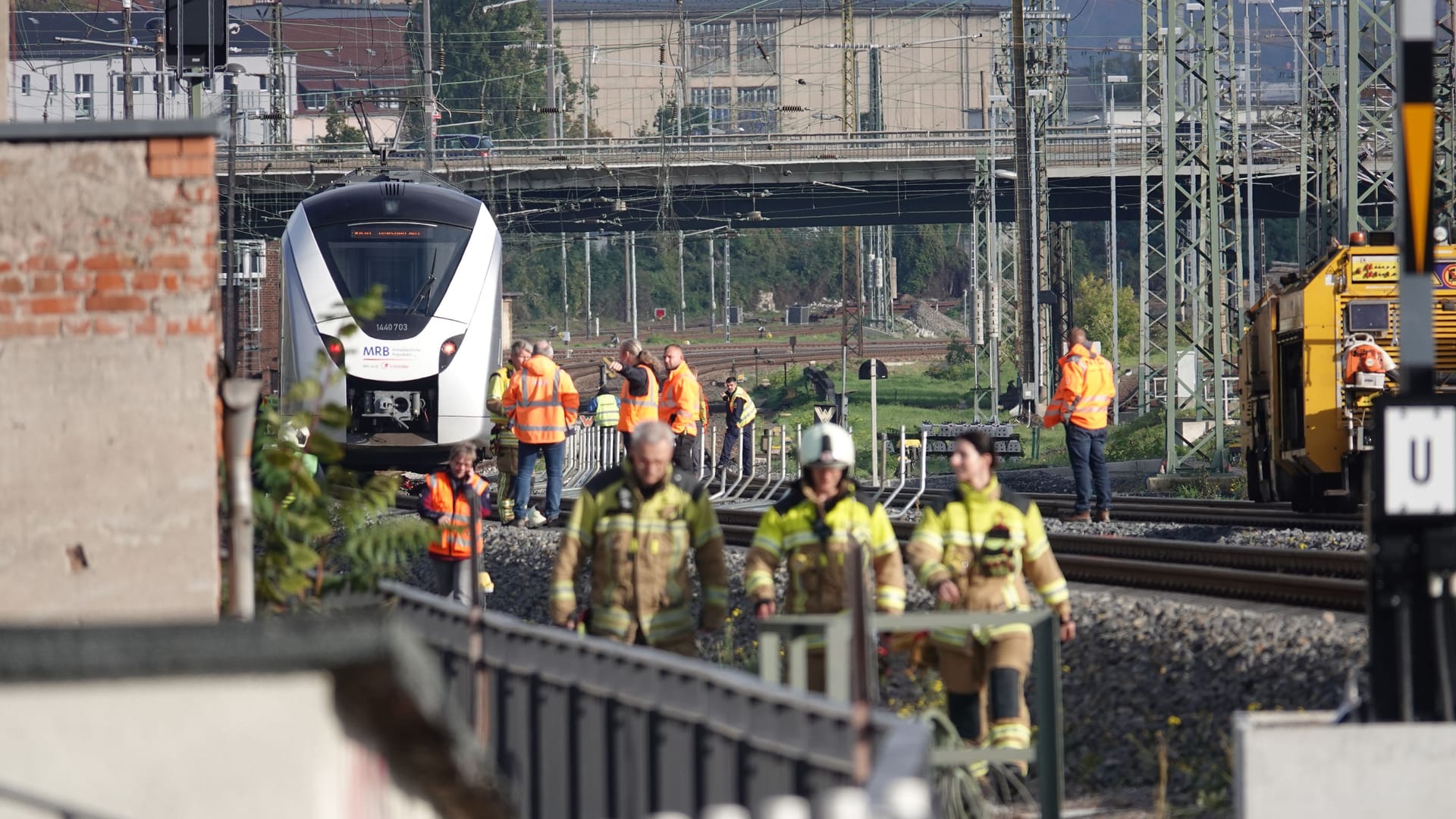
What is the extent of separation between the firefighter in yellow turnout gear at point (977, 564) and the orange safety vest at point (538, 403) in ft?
34.4

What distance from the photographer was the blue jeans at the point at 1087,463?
63.8 feet

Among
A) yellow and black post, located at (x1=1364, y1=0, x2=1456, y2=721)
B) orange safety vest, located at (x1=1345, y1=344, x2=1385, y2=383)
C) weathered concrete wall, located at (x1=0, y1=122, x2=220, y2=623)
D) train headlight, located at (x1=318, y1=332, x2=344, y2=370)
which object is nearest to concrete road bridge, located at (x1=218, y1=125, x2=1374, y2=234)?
train headlight, located at (x1=318, y1=332, x2=344, y2=370)

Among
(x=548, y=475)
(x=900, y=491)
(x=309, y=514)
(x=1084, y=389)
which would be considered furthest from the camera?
(x=900, y=491)

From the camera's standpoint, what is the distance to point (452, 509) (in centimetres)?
1390

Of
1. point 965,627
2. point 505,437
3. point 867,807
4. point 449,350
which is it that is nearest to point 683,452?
point 505,437

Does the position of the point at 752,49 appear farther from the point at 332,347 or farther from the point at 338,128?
the point at 332,347

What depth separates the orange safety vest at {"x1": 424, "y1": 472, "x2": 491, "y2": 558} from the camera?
43.7 ft

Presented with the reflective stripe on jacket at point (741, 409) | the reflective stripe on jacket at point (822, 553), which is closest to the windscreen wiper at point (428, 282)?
the reflective stripe on jacket at point (741, 409)

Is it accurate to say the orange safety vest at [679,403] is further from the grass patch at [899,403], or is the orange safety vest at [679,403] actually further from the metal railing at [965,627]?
the grass patch at [899,403]

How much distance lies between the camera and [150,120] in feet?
26.3

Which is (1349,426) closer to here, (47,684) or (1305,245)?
(47,684)

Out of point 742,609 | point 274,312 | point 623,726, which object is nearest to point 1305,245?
point 742,609

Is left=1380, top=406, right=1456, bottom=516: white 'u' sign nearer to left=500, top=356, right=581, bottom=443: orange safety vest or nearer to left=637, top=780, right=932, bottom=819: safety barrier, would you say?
left=637, top=780, right=932, bottom=819: safety barrier

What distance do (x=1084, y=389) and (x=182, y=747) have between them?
16.2 metres
